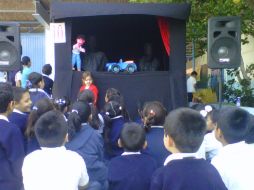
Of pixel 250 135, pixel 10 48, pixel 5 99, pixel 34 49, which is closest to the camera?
pixel 250 135

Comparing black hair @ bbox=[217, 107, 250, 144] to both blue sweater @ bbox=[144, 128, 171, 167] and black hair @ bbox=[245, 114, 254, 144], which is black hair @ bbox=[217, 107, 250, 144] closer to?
black hair @ bbox=[245, 114, 254, 144]

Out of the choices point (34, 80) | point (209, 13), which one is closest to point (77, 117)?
point (34, 80)

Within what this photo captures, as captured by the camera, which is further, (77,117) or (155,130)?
(155,130)

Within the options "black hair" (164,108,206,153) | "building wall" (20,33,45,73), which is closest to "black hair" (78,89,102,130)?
"black hair" (164,108,206,153)

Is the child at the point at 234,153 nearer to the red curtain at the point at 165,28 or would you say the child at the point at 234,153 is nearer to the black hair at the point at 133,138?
the black hair at the point at 133,138

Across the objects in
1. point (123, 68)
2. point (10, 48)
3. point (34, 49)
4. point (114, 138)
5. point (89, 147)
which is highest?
point (34, 49)

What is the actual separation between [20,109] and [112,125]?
4.45 feet

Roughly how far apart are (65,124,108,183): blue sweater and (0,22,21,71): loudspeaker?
170 inches

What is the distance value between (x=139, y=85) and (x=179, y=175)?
248 inches

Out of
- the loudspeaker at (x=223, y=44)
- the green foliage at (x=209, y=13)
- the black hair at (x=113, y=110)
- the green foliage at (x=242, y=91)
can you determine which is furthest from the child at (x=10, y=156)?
the green foliage at (x=242, y=91)

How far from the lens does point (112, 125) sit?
6555 mm

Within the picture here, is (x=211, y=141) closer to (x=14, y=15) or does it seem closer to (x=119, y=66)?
(x=119, y=66)

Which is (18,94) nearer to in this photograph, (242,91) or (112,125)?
(112,125)

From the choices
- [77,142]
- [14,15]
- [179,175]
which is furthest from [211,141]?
[14,15]
